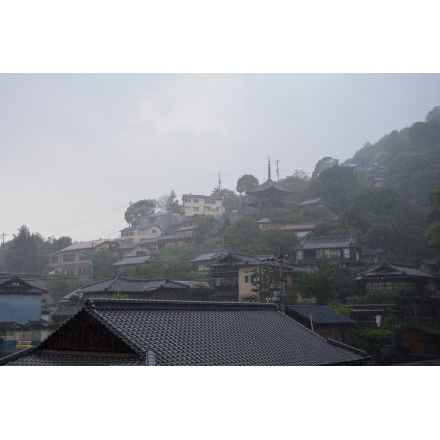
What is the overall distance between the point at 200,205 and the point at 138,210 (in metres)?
2.21

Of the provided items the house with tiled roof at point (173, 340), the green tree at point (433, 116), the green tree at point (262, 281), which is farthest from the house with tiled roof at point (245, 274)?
the green tree at point (433, 116)

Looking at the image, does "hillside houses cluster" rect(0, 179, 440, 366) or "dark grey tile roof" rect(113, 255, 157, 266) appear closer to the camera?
"hillside houses cluster" rect(0, 179, 440, 366)

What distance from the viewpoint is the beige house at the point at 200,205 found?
57.0 feet

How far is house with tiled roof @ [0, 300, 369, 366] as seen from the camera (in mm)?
6633

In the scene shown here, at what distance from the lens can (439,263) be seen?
40.9 ft

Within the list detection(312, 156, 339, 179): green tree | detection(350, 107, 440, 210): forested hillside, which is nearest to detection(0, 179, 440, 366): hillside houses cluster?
detection(312, 156, 339, 179): green tree

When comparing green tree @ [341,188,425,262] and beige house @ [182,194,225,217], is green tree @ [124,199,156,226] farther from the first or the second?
green tree @ [341,188,425,262]

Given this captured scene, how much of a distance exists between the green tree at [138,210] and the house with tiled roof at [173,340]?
7533mm

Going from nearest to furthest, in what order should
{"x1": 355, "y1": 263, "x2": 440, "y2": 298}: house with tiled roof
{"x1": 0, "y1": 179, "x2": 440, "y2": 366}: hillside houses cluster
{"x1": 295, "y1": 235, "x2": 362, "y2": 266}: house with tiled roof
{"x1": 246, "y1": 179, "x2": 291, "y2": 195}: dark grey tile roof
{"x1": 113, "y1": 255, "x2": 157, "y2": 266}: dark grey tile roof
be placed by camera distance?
{"x1": 0, "y1": 179, "x2": 440, "y2": 366}: hillside houses cluster, {"x1": 355, "y1": 263, "x2": 440, "y2": 298}: house with tiled roof, {"x1": 295, "y1": 235, "x2": 362, "y2": 266}: house with tiled roof, {"x1": 113, "y1": 255, "x2": 157, "y2": 266}: dark grey tile roof, {"x1": 246, "y1": 179, "x2": 291, "y2": 195}: dark grey tile roof

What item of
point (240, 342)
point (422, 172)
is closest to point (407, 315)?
point (422, 172)

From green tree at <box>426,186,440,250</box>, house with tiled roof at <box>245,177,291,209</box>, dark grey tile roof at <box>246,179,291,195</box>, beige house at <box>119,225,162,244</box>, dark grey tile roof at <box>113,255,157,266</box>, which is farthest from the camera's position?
house with tiled roof at <box>245,177,291,209</box>

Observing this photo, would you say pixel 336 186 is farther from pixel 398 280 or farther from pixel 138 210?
pixel 138 210

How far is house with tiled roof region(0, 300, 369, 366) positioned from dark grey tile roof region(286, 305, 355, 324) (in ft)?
6.30

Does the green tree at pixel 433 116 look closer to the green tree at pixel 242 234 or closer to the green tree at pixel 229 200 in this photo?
the green tree at pixel 242 234
